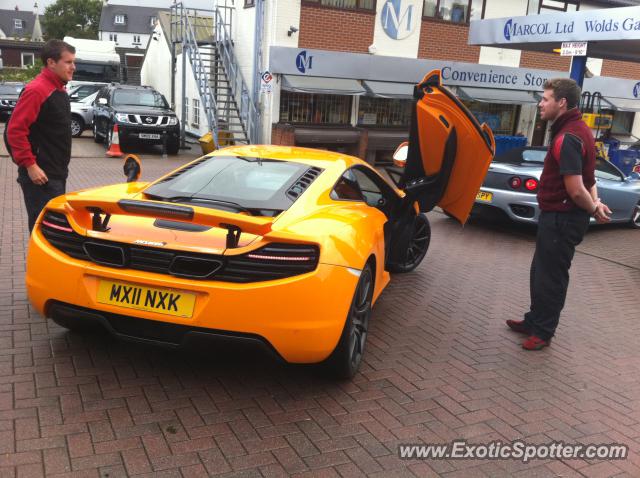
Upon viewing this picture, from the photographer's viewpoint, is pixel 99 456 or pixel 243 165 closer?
pixel 99 456

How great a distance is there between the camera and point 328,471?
2.73 metres

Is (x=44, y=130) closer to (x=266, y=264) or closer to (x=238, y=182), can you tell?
(x=238, y=182)

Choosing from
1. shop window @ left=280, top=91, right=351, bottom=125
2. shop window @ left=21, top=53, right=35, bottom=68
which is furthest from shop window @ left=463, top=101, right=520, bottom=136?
Answer: shop window @ left=21, top=53, right=35, bottom=68

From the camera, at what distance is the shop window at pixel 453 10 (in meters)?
17.4

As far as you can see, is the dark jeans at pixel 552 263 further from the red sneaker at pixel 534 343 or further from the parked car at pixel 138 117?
the parked car at pixel 138 117

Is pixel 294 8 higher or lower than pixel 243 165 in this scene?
higher

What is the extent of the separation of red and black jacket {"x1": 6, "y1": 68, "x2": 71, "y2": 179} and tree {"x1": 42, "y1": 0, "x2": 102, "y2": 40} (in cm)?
8776

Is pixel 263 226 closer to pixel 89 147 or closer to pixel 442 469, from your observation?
pixel 442 469

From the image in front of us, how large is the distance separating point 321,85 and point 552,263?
12426 millimetres

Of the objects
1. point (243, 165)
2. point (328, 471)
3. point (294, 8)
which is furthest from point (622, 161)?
point (328, 471)

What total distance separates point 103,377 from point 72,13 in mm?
93330

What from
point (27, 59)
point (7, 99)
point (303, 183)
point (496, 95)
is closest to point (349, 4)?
point (496, 95)

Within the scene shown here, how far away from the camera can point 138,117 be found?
15391mm

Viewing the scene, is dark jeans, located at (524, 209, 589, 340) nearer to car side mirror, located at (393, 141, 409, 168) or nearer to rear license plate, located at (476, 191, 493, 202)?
car side mirror, located at (393, 141, 409, 168)
